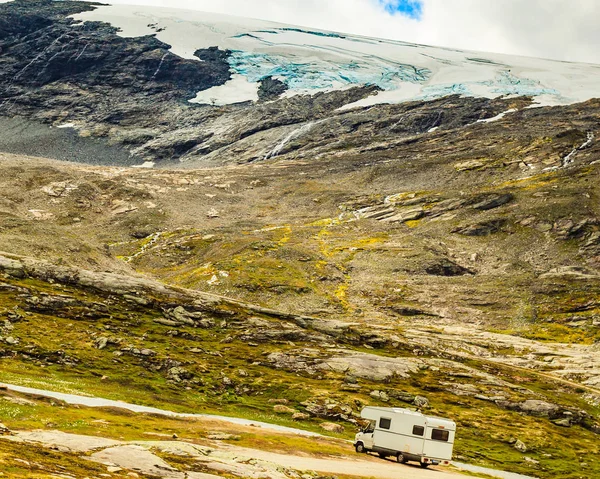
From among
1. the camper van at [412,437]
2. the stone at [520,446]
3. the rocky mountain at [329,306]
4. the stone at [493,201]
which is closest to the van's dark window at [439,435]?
the camper van at [412,437]

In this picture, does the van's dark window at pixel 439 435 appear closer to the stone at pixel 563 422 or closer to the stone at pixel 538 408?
the stone at pixel 563 422

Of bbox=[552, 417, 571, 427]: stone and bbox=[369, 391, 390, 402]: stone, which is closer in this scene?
bbox=[369, 391, 390, 402]: stone

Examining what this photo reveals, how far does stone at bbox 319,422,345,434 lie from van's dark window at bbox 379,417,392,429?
416 inches

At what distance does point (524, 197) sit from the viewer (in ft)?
588

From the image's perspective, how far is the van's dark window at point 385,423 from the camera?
151 ft

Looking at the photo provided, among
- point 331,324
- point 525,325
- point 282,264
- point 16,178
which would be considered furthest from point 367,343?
point 16,178

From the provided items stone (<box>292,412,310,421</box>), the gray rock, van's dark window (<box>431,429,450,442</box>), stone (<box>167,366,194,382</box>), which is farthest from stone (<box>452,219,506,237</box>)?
van's dark window (<box>431,429,450,442</box>)

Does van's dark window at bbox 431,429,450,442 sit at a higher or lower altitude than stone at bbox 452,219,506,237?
lower

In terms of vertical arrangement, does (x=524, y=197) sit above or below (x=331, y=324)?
above

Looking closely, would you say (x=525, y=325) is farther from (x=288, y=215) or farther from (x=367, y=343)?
(x=288, y=215)

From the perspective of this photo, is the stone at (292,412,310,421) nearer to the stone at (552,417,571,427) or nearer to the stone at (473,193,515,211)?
the stone at (552,417,571,427)

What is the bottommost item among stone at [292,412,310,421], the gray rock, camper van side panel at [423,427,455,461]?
stone at [292,412,310,421]

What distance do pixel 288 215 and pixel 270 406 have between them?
13352 centimetres

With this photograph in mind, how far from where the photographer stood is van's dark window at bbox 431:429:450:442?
147 ft
